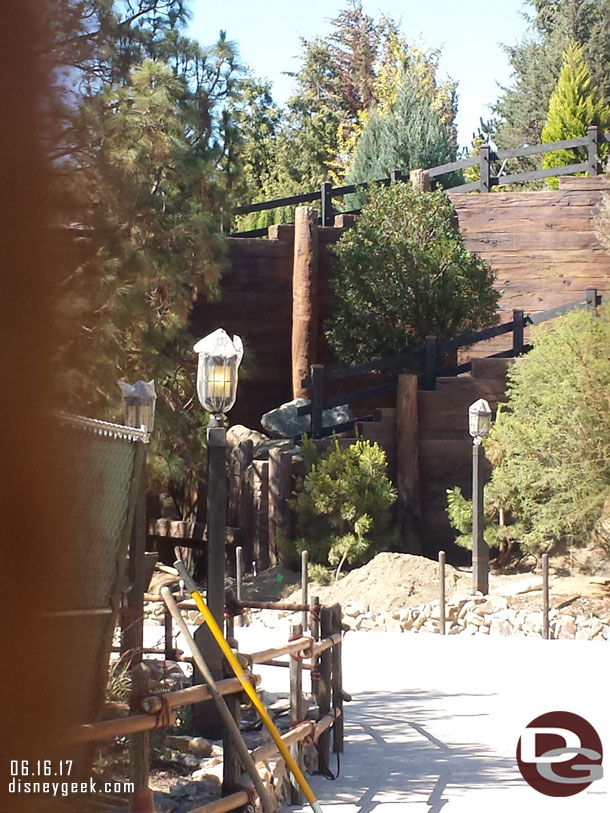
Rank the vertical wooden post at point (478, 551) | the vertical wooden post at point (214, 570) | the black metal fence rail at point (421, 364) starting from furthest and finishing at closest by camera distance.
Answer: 1. the black metal fence rail at point (421, 364)
2. the vertical wooden post at point (478, 551)
3. the vertical wooden post at point (214, 570)

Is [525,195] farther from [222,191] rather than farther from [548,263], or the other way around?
[222,191]

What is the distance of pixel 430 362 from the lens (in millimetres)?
18500

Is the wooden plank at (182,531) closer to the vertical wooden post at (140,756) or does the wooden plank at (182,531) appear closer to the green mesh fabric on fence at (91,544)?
the green mesh fabric on fence at (91,544)

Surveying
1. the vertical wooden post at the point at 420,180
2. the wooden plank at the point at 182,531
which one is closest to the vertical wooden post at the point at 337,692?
the wooden plank at the point at 182,531

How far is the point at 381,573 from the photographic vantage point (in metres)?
15.4

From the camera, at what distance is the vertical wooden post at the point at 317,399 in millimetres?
18641

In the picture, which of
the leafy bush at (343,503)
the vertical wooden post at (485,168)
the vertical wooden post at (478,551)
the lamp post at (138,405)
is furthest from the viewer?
the vertical wooden post at (485,168)

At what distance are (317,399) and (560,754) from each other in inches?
473

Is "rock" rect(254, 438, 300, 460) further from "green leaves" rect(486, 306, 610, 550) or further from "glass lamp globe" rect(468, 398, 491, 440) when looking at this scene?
"glass lamp globe" rect(468, 398, 491, 440)

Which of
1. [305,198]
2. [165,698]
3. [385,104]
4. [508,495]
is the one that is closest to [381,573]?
[508,495]

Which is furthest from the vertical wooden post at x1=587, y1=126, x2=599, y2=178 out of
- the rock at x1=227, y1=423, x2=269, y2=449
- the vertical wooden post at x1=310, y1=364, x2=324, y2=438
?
the rock at x1=227, y1=423, x2=269, y2=449

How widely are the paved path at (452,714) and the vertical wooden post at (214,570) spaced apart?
0.82m

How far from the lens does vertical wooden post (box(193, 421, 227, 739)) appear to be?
22.5ft

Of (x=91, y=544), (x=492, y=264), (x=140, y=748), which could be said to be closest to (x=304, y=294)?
(x=492, y=264)
